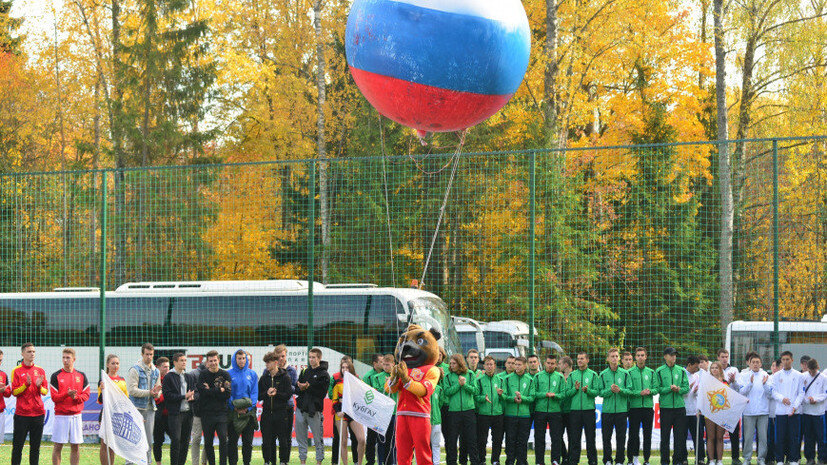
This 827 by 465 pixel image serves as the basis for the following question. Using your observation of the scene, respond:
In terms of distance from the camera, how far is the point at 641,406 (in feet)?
45.4

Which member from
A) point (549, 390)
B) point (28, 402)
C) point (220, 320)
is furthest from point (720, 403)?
point (220, 320)

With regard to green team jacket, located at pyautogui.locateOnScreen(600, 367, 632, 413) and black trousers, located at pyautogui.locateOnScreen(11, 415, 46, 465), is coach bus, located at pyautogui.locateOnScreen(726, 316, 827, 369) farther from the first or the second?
black trousers, located at pyautogui.locateOnScreen(11, 415, 46, 465)

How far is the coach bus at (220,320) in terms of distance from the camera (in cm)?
1856

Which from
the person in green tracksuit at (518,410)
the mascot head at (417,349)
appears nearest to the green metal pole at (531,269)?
the person in green tracksuit at (518,410)

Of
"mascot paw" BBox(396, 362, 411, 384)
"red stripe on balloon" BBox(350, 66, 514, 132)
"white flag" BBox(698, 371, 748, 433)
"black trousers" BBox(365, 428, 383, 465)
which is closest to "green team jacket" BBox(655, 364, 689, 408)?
"white flag" BBox(698, 371, 748, 433)

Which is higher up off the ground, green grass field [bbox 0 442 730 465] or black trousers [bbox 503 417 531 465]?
black trousers [bbox 503 417 531 465]

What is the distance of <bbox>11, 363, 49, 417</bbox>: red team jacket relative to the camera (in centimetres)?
1260

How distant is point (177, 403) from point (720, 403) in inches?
266

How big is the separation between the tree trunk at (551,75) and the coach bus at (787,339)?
6.80m

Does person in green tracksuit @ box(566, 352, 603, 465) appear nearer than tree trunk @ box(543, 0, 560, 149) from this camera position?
Yes

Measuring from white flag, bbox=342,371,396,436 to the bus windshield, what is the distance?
563cm

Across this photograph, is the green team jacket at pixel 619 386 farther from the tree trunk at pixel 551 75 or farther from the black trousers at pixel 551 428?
the tree trunk at pixel 551 75

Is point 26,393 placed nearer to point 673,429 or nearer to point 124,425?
point 124,425

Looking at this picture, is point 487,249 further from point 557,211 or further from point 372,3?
point 372,3
